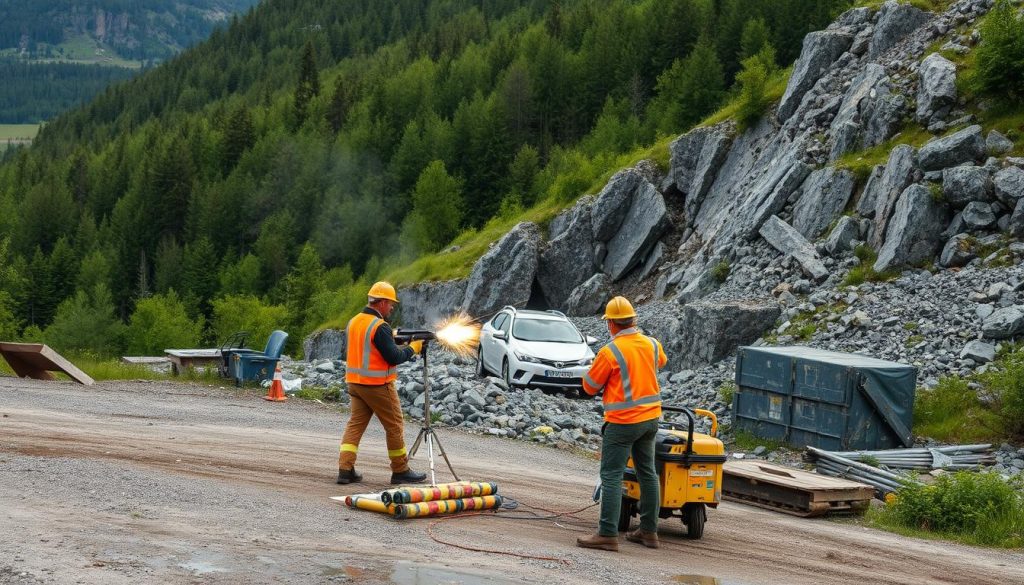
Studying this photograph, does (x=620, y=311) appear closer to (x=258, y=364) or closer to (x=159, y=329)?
(x=258, y=364)

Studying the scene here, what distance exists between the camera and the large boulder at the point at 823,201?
90.4 ft

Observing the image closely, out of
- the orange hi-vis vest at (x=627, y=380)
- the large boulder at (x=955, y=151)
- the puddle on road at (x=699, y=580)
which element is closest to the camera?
the puddle on road at (x=699, y=580)

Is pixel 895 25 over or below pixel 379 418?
over

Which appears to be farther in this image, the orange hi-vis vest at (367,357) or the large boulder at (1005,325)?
the large boulder at (1005,325)

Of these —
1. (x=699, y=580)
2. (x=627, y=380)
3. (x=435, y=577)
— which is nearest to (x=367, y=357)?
(x=627, y=380)

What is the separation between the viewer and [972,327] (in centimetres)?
2041

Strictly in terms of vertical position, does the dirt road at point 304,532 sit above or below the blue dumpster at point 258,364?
below

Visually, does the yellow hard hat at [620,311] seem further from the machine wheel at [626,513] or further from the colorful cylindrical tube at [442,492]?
the colorful cylindrical tube at [442,492]

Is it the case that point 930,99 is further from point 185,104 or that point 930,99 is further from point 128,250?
point 185,104

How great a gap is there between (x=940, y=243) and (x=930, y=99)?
5.26 m

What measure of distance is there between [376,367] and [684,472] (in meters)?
3.13

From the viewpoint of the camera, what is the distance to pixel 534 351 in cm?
2120

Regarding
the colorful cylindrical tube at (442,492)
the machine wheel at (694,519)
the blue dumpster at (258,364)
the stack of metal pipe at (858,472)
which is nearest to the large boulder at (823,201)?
the stack of metal pipe at (858,472)

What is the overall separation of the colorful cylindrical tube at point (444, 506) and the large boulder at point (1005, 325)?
12.7 metres
